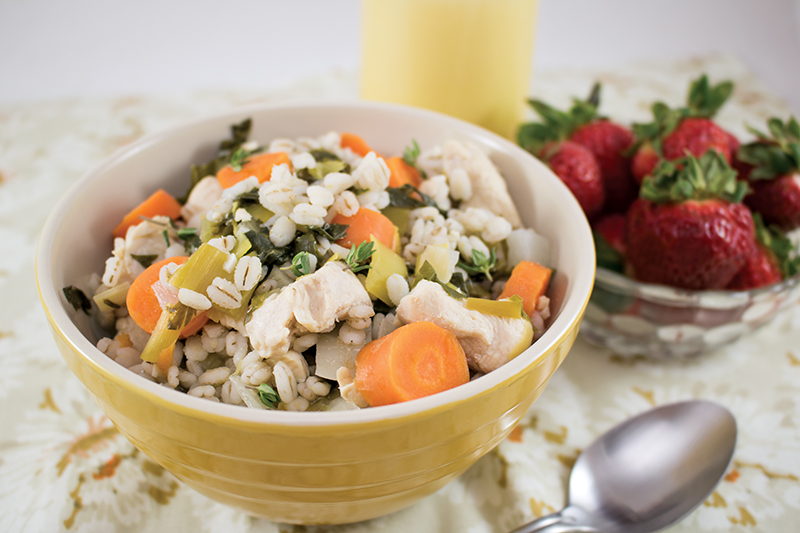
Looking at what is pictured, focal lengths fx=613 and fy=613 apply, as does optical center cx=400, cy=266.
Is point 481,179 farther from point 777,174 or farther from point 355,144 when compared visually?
point 777,174

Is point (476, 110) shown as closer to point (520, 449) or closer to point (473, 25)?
point (473, 25)

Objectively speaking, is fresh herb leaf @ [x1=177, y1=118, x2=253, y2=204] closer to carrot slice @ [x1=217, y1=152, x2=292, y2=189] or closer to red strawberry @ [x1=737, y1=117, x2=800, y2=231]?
carrot slice @ [x1=217, y1=152, x2=292, y2=189]

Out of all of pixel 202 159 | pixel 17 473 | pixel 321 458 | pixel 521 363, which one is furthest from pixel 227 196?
pixel 17 473

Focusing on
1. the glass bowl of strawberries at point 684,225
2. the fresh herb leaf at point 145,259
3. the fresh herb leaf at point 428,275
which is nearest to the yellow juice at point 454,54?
the glass bowl of strawberries at point 684,225

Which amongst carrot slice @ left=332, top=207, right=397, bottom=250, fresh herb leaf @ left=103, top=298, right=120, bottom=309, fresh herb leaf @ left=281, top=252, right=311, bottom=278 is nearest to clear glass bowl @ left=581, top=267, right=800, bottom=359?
carrot slice @ left=332, top=207, right=397, bottom=250

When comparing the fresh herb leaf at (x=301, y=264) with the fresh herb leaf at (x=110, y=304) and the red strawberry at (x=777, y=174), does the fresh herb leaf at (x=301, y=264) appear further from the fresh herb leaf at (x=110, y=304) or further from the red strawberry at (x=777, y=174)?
the red strawberry at (x=777, y=174)
